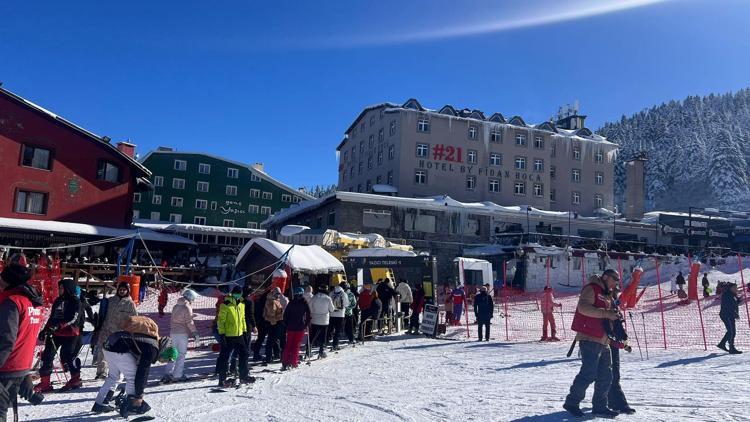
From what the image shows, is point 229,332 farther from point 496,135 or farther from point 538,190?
→ point 538,190

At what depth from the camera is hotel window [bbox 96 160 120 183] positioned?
32.1m

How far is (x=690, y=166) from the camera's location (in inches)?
4712

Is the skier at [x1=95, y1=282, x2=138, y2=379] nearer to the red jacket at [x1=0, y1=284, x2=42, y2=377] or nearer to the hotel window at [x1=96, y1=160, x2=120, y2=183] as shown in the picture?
the red jacket at [x1=0, y1=284, x2=42, y2=377]

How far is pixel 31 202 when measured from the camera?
29422 mm

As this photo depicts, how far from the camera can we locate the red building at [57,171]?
94.3 ft

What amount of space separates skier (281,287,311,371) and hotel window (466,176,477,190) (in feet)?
110

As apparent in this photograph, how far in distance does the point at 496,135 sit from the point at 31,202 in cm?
3226

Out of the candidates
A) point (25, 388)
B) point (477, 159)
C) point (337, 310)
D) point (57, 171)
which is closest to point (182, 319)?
point (25, 388)

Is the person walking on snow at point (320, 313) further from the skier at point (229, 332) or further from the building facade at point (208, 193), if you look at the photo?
the building facade at point (208, 193)

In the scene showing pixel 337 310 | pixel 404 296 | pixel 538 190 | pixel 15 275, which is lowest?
pixel 337 310

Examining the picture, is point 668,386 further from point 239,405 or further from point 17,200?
point 17,200

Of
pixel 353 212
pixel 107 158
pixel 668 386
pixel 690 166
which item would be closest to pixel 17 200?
pixel 107 158

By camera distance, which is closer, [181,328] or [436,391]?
[436,391]

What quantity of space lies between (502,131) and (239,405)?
131ft
